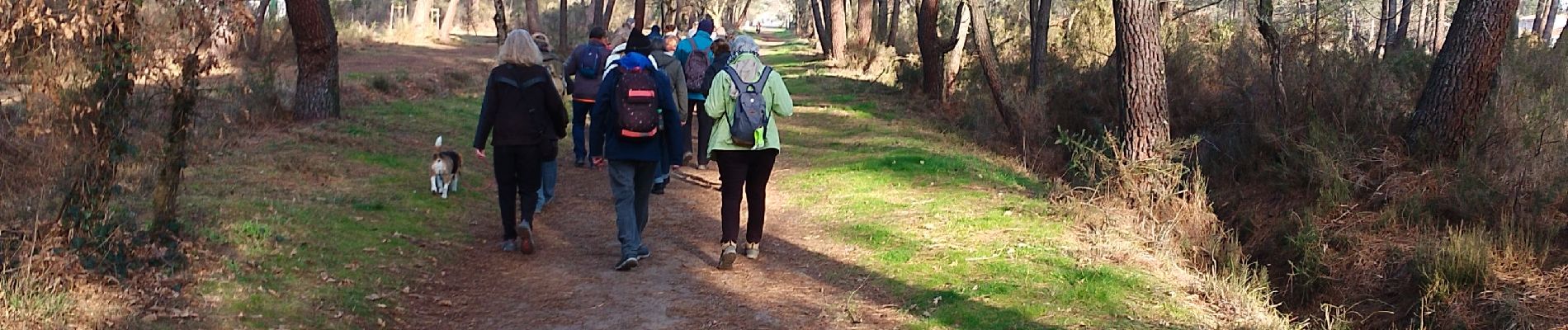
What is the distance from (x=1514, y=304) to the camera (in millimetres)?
8250

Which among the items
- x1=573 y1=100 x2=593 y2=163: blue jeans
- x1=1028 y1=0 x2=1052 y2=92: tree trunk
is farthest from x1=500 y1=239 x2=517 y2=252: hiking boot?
x1=1028 y1=0 x2=1052 y2=92: tree trunk

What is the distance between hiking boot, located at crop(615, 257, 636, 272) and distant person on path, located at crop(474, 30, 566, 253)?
886 mm

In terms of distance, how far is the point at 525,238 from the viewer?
822 cm

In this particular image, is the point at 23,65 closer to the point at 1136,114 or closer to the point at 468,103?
the point at 1136,114

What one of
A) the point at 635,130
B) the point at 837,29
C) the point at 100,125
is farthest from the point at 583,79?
the point at 837,29

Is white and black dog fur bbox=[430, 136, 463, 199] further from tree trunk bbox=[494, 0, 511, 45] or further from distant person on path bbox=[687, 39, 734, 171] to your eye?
tree trunk bbox=[494, 0, 511, 45]

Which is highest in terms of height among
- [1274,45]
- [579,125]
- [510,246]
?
[1274,45]

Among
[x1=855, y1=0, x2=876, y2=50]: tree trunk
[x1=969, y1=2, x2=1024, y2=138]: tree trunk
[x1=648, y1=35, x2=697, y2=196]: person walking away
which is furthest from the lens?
[x1=855, y1=0, x2=876, y2=50]: tree trunk

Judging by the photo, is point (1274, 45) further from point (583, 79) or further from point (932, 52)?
point (932, 52)

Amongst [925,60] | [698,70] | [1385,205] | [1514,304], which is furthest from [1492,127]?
[925,60]

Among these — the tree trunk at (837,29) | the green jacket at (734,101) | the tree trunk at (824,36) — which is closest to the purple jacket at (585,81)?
the green jacket at (734,101)

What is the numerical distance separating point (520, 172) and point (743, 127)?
1.68m

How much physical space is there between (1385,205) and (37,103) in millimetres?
9632

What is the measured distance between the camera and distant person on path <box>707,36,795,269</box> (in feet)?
24.0
